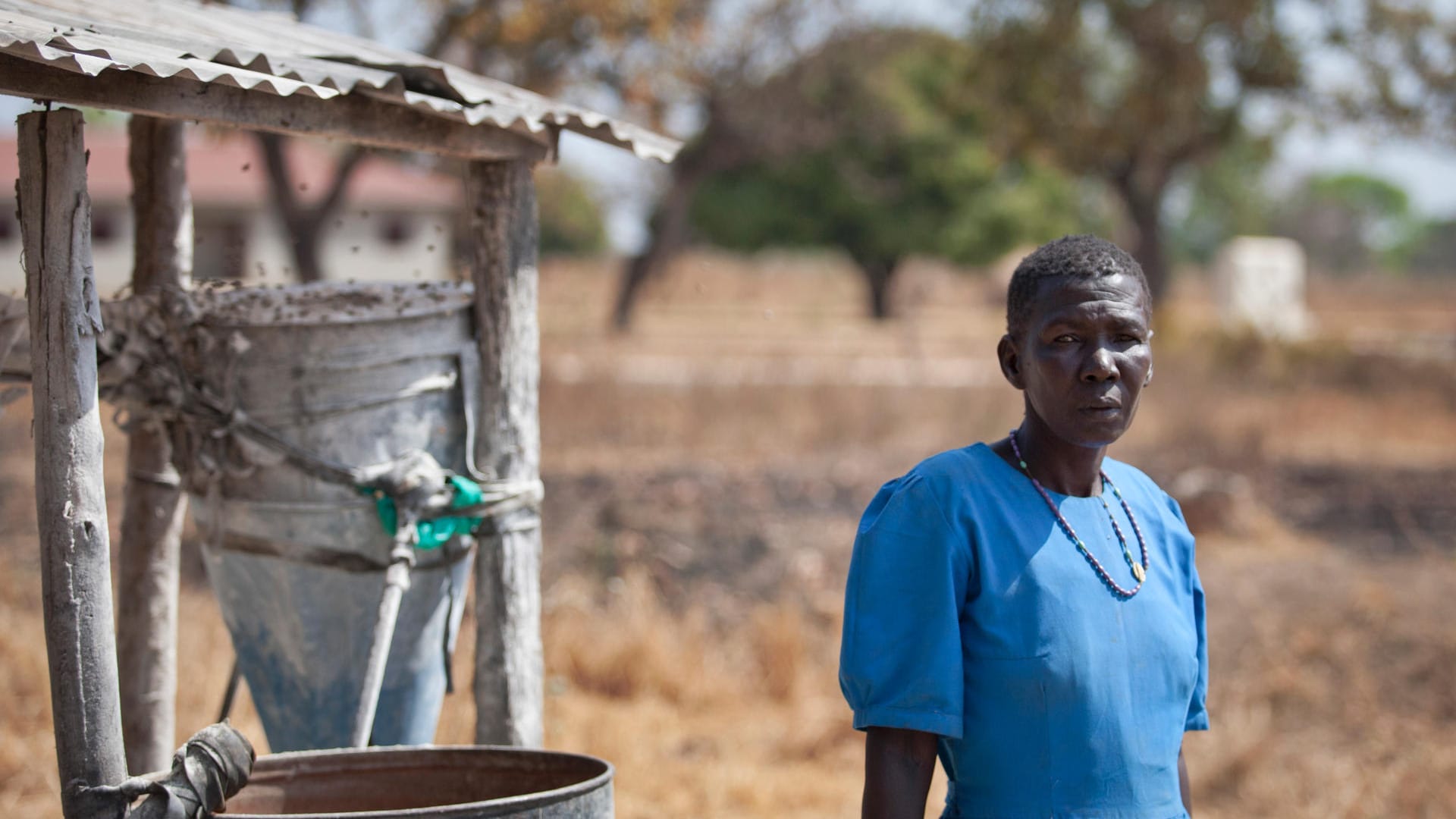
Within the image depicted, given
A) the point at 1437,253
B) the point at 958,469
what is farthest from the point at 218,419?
the point at 1437,253

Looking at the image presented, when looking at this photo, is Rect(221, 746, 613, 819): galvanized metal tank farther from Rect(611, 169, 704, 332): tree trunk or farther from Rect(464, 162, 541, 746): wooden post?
Rect(611, 169, 704, 332): tree trunk

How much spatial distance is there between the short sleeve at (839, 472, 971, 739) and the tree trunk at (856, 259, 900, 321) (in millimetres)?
33739

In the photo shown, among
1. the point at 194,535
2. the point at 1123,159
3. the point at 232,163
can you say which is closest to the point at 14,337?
the point at 194,535

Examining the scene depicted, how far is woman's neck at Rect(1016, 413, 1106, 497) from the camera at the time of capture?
88.0 inches

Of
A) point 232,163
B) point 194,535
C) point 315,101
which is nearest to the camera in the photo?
point 315,101

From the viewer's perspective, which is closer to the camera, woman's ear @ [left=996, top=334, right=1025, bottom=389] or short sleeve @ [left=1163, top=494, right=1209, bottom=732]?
woman's ear @ [left=996, top=334, right=1025, bottom=389]

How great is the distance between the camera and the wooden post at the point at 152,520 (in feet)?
13.0

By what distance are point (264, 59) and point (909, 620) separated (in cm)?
173

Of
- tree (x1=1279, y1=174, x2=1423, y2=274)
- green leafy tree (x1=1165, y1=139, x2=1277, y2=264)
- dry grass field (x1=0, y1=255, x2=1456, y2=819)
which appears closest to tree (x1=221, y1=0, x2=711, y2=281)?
dry grass field (x1=0, y1=255, x2=1456, y2=819)

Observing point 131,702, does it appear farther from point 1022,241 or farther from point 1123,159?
point 1022,241

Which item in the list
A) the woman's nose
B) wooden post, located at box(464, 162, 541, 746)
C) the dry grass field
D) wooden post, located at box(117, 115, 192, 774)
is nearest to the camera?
the woman's nose

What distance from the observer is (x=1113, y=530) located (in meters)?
2.25

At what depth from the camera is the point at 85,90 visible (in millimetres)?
2705

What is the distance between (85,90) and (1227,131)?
16.8 meters
